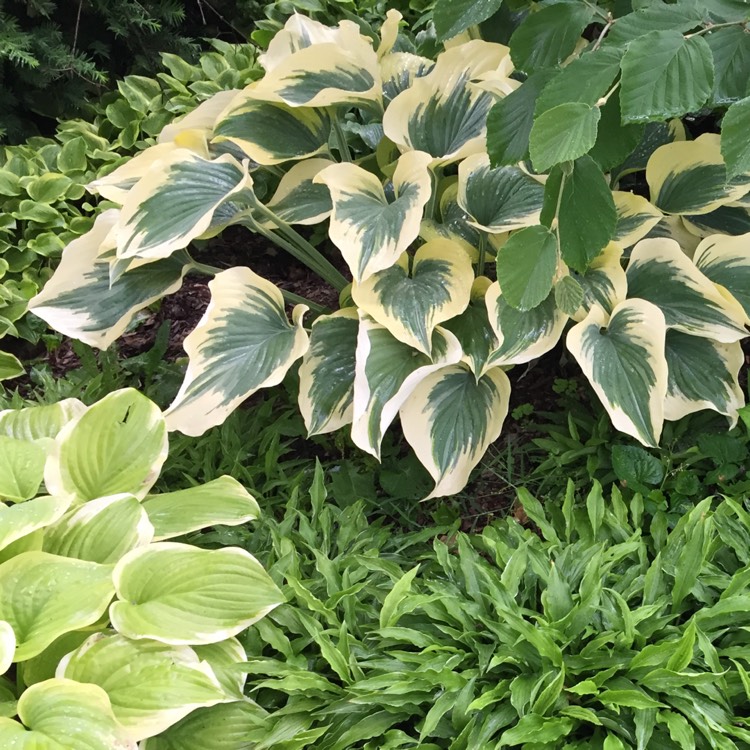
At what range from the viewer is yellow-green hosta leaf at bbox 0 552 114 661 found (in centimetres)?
93

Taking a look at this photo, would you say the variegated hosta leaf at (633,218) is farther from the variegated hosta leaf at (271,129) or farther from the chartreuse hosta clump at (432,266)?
the variegated hosta leaf at (271,129)

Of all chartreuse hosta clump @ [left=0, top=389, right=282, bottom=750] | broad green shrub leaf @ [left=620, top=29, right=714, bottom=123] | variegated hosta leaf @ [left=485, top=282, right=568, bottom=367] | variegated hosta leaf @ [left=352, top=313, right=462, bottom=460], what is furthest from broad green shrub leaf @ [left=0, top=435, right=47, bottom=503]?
broad green shrub leaf @ [left=620, top=29, right=714, bottom=123]

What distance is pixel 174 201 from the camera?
124cm

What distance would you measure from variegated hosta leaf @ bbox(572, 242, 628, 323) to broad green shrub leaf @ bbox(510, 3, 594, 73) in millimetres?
339

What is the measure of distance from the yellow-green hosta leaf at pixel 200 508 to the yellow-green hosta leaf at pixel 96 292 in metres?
0.38

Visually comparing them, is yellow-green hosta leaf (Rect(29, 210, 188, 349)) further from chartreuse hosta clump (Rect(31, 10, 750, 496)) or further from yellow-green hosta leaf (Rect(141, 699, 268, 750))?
yellow-green hosta leaf (Rect(141, 699, 268, 750))

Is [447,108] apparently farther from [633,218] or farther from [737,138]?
[737,138]

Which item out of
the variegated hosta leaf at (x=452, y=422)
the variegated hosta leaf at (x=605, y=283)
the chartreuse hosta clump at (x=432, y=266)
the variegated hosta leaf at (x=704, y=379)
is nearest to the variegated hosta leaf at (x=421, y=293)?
the chartreuse hosta clump at (x=432, y=266)

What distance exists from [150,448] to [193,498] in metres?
0.12

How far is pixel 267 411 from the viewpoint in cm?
155

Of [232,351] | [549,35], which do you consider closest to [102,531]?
[232,351]

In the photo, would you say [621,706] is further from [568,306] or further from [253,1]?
[253,1]

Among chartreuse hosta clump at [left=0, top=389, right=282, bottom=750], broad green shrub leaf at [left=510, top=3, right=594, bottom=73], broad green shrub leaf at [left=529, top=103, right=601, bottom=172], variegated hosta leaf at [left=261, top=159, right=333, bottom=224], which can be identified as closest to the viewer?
broad green shrub leaf at [left=529, top=103, right=601, bottom=172]

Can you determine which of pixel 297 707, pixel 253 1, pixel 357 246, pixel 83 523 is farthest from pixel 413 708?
pixel 253 1
